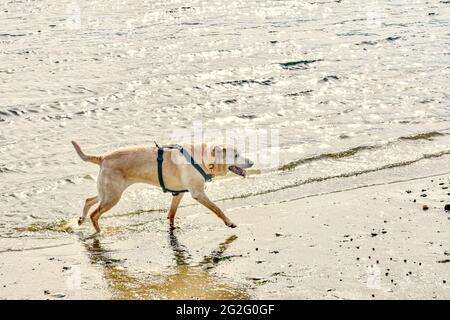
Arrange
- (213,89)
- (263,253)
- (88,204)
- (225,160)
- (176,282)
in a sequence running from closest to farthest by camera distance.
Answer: (176,282) → (263,253) → (225,160) → (88,204) → (213,89)

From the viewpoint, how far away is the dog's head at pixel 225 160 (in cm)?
1080

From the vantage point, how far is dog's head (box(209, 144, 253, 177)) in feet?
35.4

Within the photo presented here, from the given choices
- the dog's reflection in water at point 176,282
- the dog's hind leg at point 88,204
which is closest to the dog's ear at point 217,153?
the dog's reflection in water at point 176,282

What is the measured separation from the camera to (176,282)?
888 cm

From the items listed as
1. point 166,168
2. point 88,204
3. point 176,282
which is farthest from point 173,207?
point 176,282

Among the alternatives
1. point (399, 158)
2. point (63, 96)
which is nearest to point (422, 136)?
point (399, 158)

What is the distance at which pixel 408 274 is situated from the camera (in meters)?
8.60

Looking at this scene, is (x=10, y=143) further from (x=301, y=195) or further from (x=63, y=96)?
(x=301, y=195)

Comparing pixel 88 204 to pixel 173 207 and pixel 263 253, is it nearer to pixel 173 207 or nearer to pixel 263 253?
pixel 173 207

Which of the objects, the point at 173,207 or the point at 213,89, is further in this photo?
the point at 213,89

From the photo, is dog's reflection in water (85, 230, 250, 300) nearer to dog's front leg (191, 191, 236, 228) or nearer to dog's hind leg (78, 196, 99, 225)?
dog's front leg (191, 191, 236, 228)

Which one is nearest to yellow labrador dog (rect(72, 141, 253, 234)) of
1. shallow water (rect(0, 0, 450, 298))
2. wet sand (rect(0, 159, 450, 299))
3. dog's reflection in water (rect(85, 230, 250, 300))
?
wet sand (rect(0, 159, 450, 299))

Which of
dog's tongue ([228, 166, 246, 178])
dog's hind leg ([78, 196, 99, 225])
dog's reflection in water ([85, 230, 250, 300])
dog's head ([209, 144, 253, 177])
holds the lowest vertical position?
dog's reflection in water ([85, 230, 250, 300])

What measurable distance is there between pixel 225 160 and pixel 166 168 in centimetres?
91
